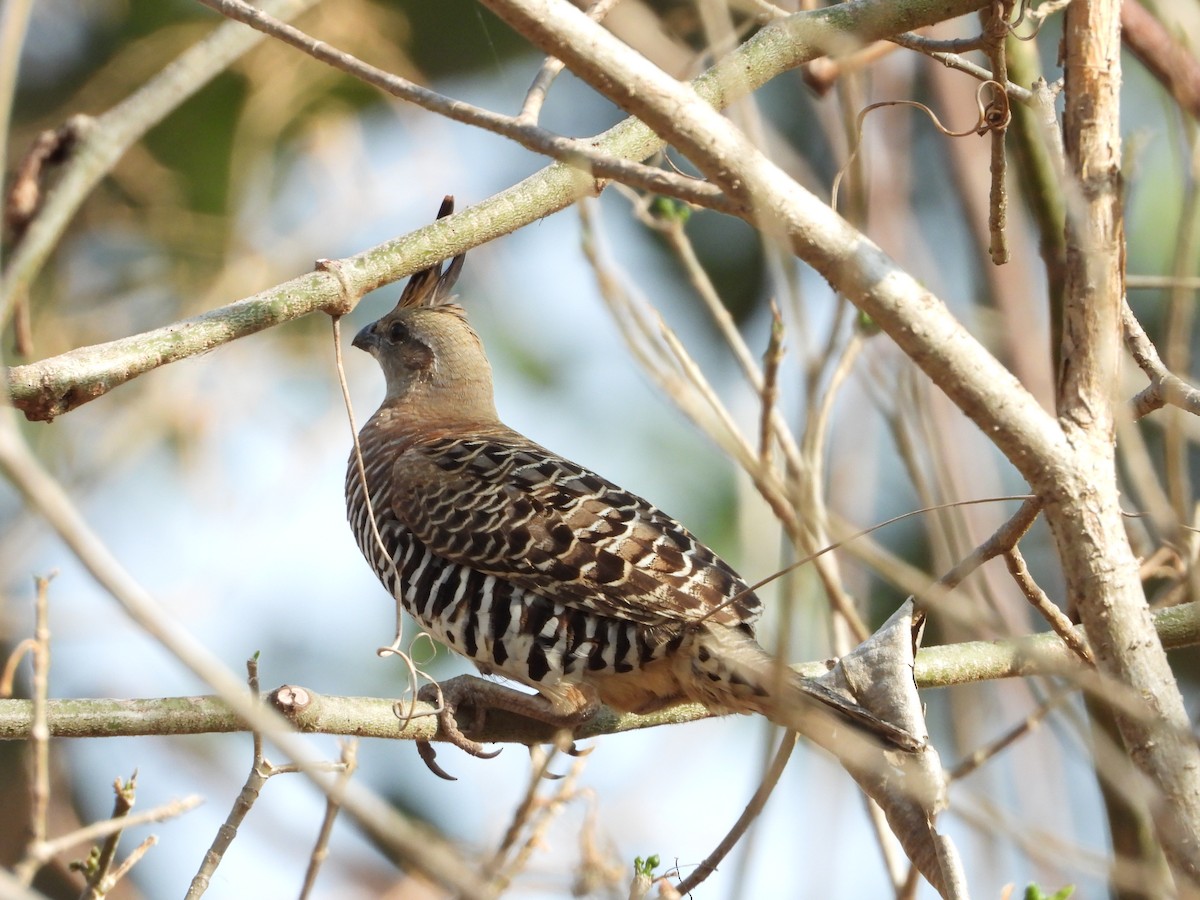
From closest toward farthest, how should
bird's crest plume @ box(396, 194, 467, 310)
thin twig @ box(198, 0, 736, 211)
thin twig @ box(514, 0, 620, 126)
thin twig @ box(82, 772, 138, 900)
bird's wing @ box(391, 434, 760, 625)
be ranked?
1. thin twig @ box(198, 0, 736, 211)
2. thin twig @ box(82, 772, 138, 900)
3. thin twig @ box(514, 0, 620, 126)
4. bird's wing @ box(391, 434, 760, 625)
5. bird's crest plume @ box(396, 194, 467, 310)

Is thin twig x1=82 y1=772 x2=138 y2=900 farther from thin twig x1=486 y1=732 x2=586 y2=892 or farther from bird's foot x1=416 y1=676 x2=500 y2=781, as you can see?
bird's foot x1=416 y1=676 x2=500 y2=781

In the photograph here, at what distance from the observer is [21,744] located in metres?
10.1

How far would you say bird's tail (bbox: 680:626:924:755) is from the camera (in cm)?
321

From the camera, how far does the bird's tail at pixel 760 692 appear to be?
3.21 meters

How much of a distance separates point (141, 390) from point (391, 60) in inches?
122

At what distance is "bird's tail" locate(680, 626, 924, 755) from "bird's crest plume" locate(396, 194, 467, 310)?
3.16 metres

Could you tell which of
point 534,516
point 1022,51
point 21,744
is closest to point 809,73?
point 1022,51

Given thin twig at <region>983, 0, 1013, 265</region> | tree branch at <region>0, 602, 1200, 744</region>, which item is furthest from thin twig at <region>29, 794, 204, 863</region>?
thin twig at <region>983, 0, 1013, 265</region>

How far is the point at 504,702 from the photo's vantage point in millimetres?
4918

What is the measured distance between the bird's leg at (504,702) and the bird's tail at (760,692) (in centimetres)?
40

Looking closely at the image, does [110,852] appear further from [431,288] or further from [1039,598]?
[431,288]

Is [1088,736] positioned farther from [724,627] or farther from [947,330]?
[724,627]

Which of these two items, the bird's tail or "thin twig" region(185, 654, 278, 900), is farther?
the bird's tail

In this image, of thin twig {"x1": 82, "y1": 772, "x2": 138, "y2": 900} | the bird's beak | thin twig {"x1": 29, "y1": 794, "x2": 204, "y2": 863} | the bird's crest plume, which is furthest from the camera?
the bird's beak
